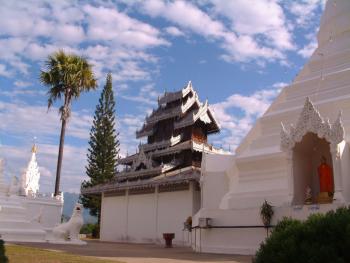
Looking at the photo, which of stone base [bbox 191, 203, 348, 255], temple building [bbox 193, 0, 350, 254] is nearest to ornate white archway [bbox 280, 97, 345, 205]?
temple building [bbox 193, 0, 350, 254]

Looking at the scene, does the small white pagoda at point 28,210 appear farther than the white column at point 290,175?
Yes

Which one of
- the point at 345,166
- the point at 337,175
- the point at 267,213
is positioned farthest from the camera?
the point at 267,213

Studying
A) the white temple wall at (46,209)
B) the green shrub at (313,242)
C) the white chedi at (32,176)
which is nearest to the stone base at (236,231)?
the green shrub at (313,242)

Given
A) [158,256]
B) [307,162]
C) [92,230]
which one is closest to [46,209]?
[92,230]

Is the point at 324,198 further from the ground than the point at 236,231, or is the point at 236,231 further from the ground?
the point at 324,198

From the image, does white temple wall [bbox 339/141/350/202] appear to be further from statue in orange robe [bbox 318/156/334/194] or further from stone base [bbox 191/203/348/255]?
stone base [bbox 191/203/348/255]

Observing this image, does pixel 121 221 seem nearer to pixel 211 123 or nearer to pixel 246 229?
pixel 211 123

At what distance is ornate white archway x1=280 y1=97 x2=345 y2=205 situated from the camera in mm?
11881

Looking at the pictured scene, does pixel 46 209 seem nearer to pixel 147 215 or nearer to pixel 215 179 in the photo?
pixel 147 215

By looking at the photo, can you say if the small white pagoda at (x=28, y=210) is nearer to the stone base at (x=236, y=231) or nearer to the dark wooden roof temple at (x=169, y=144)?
the dark wooden roof temple at (x=169, y=144)

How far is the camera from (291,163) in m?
13.1

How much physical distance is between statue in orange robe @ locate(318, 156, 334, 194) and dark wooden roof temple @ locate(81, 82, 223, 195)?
12851 mm

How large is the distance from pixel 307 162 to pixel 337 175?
198 cm

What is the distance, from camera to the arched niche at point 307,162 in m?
13.1
